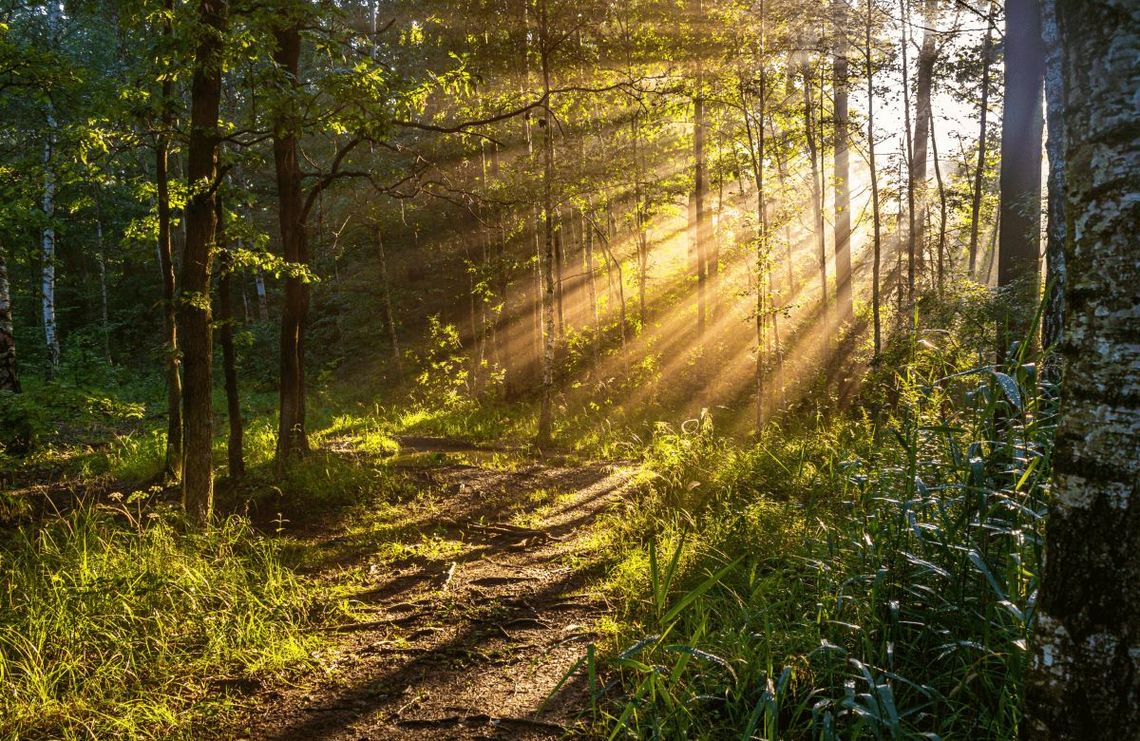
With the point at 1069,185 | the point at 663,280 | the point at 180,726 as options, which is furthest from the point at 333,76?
the point at 663,280

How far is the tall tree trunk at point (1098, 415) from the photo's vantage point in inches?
57.7

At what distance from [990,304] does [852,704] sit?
8.03 m

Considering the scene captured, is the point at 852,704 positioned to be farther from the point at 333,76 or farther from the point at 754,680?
the point at 333,76

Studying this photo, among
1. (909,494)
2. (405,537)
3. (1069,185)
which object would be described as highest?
(1069,185)

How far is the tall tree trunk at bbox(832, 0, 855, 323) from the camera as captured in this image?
14182 millimetres

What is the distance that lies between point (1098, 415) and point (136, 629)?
5.23 meters

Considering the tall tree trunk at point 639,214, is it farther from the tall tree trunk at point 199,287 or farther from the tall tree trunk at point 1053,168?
the tall tree trunk at point 199,287

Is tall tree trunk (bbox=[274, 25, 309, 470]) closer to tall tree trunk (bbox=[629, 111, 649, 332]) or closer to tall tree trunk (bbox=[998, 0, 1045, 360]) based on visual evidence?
tall tree trunk (bbox=[629, 111, 649, 332])

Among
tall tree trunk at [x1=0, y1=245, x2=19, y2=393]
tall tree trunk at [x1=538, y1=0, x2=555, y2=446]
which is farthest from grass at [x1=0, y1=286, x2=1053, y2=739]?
tall tree trunk at [x1=538, y1=0, x2=555, y2=446]

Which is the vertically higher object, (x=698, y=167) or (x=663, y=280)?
(x=698, y=167)

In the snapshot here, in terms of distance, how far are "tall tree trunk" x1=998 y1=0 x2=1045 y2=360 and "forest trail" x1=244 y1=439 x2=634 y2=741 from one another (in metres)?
6.88

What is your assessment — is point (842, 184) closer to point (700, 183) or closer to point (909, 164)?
point (909, 164)

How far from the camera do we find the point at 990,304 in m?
8.13

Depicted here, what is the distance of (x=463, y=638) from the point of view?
4453 mm
